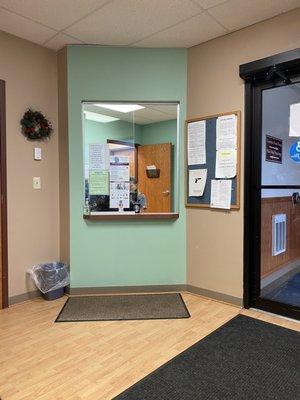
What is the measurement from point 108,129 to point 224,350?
8.07 ft

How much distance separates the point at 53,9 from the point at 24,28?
1.65ft

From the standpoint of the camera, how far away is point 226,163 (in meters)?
2.98

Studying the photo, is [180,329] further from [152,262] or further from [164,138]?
[164,138]

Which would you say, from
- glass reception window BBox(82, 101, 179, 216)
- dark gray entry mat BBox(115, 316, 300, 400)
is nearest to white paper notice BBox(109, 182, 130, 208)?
glass reception window BBox(82, 101, 179, 216)

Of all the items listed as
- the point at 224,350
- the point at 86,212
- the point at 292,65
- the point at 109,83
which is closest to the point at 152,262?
the point at 86,212

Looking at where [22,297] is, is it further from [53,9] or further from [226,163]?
[53,9]

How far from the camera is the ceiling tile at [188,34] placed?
2.74 m

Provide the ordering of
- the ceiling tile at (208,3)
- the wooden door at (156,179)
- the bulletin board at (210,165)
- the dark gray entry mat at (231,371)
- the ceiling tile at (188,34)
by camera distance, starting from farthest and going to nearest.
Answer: the wooden door at (156,179) < the bulletin board at (210,165) < the ceiling tile at (188,34) < the ceiling tile at (208,3) < the dark gray entry mat at (231,371)

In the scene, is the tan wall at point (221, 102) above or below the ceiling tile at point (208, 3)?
below

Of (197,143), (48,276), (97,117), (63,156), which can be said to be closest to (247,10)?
(197,143)

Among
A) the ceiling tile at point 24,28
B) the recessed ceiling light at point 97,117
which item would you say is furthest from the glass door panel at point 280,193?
the ceiling tile at point 24,28

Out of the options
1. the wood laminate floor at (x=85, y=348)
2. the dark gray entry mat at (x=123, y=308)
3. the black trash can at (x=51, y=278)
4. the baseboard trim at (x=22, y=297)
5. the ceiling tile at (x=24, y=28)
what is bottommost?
the wood laminate floor at (x=85, y=348)

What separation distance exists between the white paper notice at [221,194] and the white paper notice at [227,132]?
358 mm

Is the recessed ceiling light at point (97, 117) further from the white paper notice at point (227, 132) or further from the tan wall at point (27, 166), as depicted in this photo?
the white paper notice at point (227, 132)
